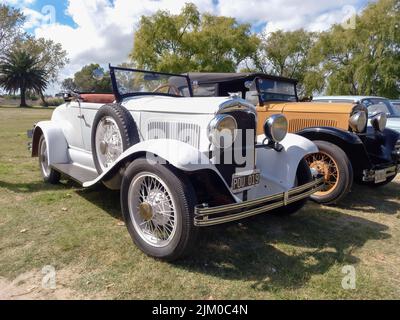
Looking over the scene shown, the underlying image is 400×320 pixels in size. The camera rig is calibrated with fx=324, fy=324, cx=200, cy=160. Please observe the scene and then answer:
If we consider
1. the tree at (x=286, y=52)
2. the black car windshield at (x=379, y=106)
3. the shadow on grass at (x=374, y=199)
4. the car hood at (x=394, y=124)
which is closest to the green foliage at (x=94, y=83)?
the shadow on grass at (x=374, y=199)

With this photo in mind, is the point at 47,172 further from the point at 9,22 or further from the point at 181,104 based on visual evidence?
the point at 9,22

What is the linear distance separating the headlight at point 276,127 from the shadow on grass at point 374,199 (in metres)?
1.73

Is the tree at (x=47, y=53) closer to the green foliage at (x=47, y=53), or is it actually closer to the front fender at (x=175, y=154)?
the green foliage at (x=47, y=53)

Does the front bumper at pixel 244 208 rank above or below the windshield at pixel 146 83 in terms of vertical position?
below

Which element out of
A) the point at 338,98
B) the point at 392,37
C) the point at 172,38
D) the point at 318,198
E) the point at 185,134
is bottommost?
the point at 318,198

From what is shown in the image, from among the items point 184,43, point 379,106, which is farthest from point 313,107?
point 184,43

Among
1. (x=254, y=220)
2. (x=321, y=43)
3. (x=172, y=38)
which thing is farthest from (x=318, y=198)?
(x=172, y=38)

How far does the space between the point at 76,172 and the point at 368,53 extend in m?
19.9

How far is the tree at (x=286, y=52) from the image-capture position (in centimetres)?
3044

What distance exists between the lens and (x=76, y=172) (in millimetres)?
4324
